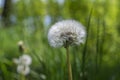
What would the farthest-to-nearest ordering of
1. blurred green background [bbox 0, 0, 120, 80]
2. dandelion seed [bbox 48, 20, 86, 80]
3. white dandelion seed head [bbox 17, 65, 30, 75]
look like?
blurred green background [bbox 0, 0, 120, 80] → white dandelion seed head [bbox 17, 65, 30, 75] → dandelion seed [bbox 48, 20, 86, 80]

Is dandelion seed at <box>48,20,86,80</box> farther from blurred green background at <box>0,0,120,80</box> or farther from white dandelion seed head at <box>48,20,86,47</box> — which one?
blurred green background at <box>0,0,120,80</box>

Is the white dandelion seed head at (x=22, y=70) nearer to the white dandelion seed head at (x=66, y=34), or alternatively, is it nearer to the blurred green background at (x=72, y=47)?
the blurred green background at (x=72, y=47)

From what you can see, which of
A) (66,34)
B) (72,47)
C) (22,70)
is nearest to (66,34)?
(66,34)

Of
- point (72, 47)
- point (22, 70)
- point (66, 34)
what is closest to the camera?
point (66, 34)

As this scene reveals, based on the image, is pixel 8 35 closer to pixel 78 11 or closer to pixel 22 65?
pixel 78 11

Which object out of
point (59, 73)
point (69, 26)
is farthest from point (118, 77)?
point (69, 26)

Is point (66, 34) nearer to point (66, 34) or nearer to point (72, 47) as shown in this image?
point (66, 34)

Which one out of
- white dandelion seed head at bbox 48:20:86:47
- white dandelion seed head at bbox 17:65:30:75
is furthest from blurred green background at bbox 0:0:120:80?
white dandelion seed head at bbox 48:20:86:47

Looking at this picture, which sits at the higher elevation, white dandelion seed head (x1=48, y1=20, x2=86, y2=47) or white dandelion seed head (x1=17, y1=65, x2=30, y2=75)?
white dandelion seed head (x1=48, y1=20, x2=86, y2=47)

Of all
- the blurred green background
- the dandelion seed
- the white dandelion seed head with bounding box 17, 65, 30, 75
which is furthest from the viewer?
the blurred green background
